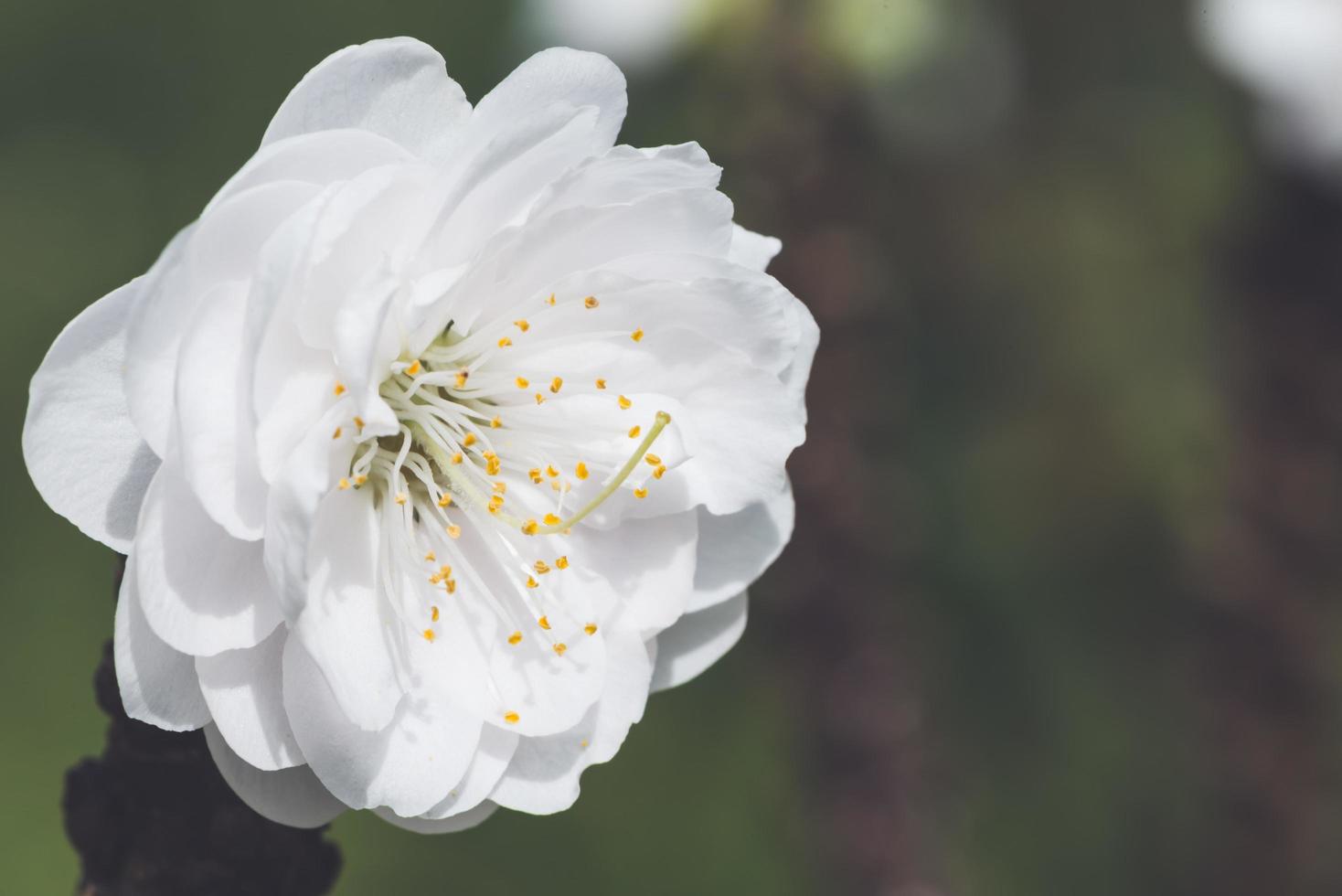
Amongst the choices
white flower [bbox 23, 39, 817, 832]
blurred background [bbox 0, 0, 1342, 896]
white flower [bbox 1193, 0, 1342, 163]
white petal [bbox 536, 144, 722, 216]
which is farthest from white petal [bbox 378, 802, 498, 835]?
white flower [bbox 1193, 0, 1342, 163]

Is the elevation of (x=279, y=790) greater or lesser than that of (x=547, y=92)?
lesser

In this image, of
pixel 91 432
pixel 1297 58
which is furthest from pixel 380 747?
pixel 1297 58

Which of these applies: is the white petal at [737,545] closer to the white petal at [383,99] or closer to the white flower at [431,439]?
the white flower at [431,439]

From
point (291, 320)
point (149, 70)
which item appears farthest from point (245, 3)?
point (291, 320)

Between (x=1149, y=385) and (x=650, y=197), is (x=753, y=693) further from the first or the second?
(x=650, y=197)

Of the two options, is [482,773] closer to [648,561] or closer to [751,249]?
[648,561]

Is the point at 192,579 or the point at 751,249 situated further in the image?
the point at 751,249

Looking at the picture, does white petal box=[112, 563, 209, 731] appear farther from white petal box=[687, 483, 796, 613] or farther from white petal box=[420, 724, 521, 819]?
white petal box=[687, 483, 796, 613]
